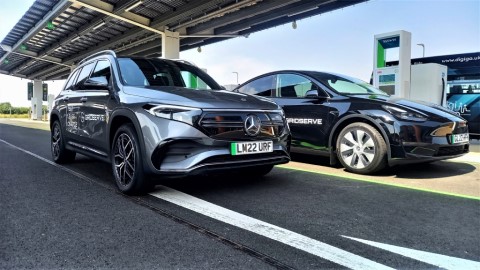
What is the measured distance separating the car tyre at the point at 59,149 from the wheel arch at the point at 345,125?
411cm

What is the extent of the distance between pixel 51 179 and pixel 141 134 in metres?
2.05

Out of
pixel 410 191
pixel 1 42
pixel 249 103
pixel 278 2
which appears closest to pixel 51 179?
pixel 249 103

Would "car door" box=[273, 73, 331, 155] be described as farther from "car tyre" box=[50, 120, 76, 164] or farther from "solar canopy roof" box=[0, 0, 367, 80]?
"solar canopy roof" box=[0, 0, 367, 80]

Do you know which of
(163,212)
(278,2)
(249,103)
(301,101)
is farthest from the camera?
(278,2)

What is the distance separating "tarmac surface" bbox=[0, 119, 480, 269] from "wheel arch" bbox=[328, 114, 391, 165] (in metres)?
0.56

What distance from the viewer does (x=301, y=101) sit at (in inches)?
241

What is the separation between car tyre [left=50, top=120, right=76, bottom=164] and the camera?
20.7ft

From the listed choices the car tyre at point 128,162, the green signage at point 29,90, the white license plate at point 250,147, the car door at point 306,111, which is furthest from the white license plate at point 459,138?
the green signage at point 29,90

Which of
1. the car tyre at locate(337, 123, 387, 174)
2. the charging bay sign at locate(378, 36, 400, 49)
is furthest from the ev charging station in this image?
the car tyre at locate(337, 123, 387, 174)

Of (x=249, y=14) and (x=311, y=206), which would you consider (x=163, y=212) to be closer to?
(x=311, y=206)

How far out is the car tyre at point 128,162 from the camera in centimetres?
389

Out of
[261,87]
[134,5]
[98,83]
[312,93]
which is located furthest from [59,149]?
[134,5]

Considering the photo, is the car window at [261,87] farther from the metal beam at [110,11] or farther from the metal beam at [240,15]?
the metal beam at [110,11]

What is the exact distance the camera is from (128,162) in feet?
13.5
